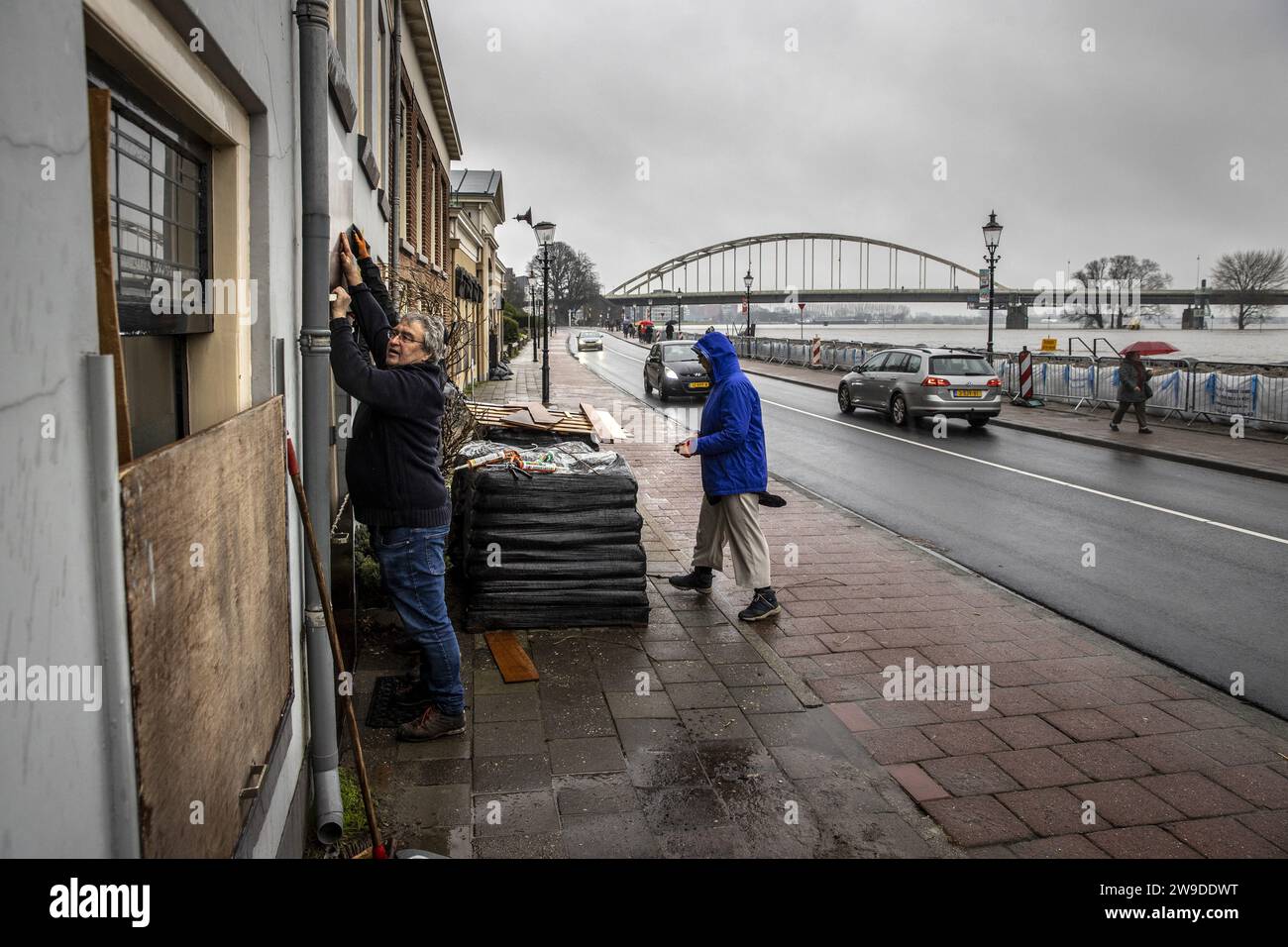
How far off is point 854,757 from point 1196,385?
746 inches

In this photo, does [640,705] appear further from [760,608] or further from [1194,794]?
[1194,794]

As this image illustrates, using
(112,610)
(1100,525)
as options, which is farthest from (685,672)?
(1100,525)

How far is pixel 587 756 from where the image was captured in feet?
15.1

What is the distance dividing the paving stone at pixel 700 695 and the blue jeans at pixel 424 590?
4.04 feet

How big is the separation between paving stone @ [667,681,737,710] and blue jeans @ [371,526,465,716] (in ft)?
4.04

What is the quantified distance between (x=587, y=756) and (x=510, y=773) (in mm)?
379

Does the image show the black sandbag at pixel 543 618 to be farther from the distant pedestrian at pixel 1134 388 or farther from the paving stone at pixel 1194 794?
the distant pedestrian at pixel 1134 388

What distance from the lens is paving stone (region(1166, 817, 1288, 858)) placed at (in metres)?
3.86

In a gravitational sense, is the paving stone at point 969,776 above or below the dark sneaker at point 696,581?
below

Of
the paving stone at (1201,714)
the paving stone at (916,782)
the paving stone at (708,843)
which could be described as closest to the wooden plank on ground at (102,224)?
the paving stone at (708,843)

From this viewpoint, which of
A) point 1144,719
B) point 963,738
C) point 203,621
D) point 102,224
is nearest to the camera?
point 102,224

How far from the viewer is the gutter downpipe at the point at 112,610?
5.16 ft
